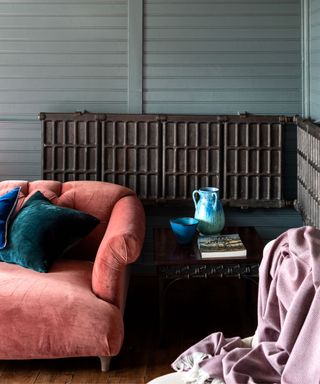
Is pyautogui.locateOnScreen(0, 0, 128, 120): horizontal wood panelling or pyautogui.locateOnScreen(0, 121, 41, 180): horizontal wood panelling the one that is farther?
pyautogui.locateOnScreen(0, 121, 41, 180): horizontal wood panelling

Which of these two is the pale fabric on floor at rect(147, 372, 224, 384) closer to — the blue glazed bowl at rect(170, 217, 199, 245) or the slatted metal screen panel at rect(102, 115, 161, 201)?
the blue glazed bowl at rect(170, 217, 199, 245)

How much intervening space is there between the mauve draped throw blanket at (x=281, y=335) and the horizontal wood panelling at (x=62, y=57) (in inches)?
81.1

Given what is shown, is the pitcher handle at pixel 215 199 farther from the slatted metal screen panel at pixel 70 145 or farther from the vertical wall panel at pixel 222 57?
the slatted metal screen panel at pixel 70 145

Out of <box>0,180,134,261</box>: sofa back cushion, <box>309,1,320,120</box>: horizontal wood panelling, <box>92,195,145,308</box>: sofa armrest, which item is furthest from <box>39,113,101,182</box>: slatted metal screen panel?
<box>309,1,320,120</box>: horizontal wood panelling

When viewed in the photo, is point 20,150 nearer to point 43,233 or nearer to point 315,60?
point 43,233

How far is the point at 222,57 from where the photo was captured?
4000 mm

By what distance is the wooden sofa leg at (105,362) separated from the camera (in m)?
2.92

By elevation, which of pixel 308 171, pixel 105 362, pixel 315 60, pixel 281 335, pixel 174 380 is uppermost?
pixel 315 60

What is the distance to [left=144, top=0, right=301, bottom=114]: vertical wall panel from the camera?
3959mm

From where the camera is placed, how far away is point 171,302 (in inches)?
152

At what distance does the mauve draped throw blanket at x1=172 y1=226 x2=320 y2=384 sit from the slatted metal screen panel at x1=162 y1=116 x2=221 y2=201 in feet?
5.15

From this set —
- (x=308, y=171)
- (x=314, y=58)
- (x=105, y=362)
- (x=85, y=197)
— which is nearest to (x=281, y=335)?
(x=105, y=362)

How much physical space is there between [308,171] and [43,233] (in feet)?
5.16

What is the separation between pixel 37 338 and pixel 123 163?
4.86 ft
